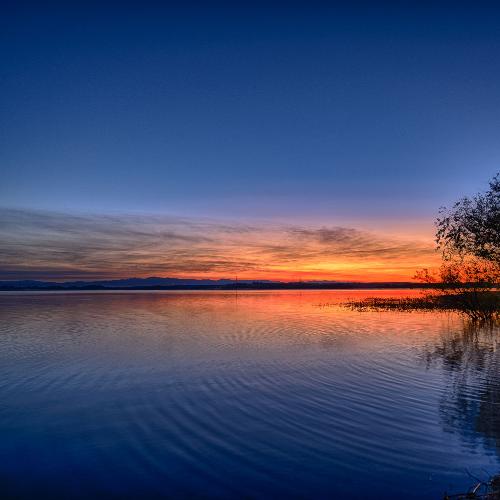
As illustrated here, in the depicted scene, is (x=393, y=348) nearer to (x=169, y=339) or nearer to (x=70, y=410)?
(x=169, y=339)

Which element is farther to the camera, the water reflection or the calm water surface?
the water reflection

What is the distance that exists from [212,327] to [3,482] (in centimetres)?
2836

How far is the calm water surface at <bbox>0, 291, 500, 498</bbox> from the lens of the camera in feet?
27.8

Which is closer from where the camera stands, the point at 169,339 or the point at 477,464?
the point at 477,464

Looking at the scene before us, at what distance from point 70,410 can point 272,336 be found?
62.6 feet

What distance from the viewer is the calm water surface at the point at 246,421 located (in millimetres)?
8461

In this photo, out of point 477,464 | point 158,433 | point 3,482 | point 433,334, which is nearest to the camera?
point 3,482

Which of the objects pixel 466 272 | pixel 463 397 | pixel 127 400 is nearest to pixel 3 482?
pixel 127 400

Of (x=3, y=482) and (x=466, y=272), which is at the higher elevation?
(x=466, y=272)

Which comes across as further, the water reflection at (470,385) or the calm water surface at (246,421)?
the water reflection at (470,385)

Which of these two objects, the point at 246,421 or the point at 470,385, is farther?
the point at 470,385

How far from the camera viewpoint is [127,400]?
Answer: 569 inches

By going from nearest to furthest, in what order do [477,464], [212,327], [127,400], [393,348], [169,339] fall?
1. [477,464]
2. [127,400]
3. [393,348]
4. [169,339]
5. [212,327]

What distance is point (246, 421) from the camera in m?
12.0
